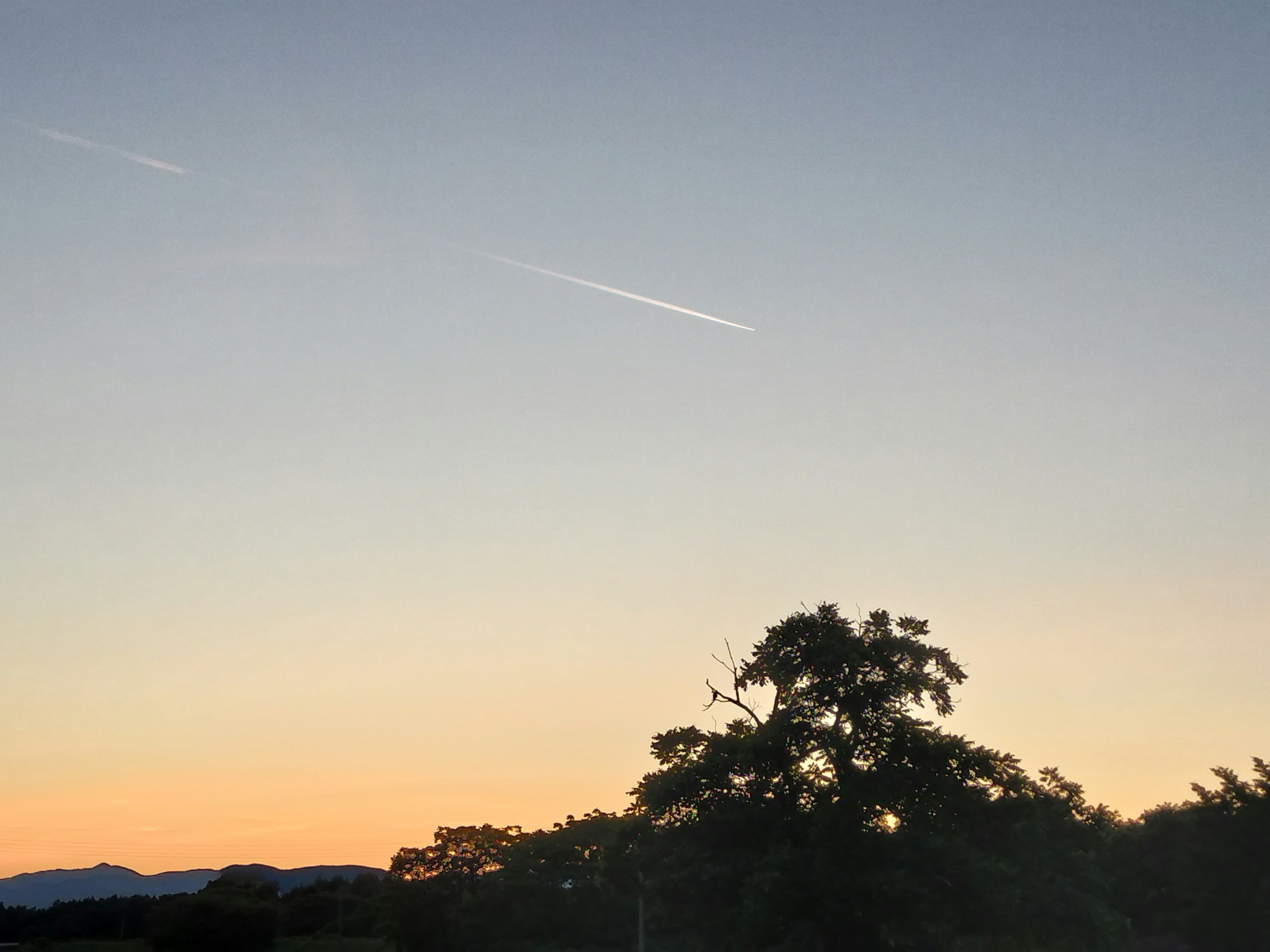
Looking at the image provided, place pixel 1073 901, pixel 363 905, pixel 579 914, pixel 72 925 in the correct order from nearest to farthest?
pixel 1073 901 → pixel 579 914 → pixel 363 905 → pixel 72 925

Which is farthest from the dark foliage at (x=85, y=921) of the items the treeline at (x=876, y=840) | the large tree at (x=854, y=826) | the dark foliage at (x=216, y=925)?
the large tree at (x=854, y=826)

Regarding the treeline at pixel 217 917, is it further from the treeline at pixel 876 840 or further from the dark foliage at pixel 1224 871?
the dark foliage at pixel 1224 871

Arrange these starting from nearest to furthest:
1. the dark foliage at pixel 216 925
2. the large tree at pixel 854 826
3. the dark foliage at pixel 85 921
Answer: the large tree at pixel 854 826, the dark foliage at pixel 216 925, the dark foliage at pixel 85 921

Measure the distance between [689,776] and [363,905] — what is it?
64.5 metres

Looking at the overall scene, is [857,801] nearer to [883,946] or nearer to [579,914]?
[883,946]

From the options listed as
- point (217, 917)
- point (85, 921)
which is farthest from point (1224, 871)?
point (85, 921)

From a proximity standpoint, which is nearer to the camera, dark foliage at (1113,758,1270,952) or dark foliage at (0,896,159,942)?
dark foliage at (1113,758,1270,952)

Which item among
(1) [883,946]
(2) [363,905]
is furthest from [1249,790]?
(2) [363,905]

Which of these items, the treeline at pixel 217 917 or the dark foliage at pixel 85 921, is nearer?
the treeline at pixel 217 917

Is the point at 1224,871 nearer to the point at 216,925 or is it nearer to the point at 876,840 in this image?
the point at 876,840

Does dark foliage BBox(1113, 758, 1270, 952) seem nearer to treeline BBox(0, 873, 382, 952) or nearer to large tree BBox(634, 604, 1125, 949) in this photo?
large tree BBox(634, 604, 1125, 949)

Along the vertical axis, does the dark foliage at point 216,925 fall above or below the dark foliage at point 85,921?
A: below

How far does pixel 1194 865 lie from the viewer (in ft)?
205

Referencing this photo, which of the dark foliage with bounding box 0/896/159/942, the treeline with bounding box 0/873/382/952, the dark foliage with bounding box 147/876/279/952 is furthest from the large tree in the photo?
the dark foliage with bounding box 0/896/159/942
